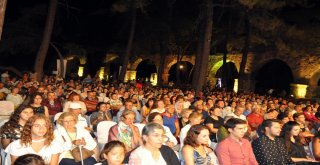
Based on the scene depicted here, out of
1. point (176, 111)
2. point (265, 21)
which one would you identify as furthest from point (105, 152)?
point (265, 21)

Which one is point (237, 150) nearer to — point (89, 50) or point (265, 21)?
point (265, 21)

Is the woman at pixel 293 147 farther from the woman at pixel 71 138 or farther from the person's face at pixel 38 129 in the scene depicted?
the person's face at pixel 38 129

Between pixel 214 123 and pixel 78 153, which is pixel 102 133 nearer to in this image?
pixel 78 153

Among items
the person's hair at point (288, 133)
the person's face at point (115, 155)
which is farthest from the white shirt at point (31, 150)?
the person's hair at point (288, 133)

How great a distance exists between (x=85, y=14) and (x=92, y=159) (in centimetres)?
3330

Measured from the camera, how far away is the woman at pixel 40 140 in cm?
412

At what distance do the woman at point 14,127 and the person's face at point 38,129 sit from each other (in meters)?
0.65

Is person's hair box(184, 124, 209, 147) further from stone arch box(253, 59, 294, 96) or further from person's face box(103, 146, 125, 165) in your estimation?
stone arch box(253, 59, 294, 96)

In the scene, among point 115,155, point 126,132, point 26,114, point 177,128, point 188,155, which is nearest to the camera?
point 115,155

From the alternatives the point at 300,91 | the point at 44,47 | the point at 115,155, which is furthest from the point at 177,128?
the point at 300,91

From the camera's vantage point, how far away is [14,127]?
4.84 meters

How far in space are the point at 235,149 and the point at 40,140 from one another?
235cm

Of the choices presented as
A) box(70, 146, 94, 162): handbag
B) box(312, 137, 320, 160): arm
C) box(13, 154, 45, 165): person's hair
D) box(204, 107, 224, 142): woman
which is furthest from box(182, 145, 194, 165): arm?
box(204, 107, 224, 142): woman

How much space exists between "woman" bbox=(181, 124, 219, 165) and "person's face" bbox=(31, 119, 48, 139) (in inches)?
62.4
